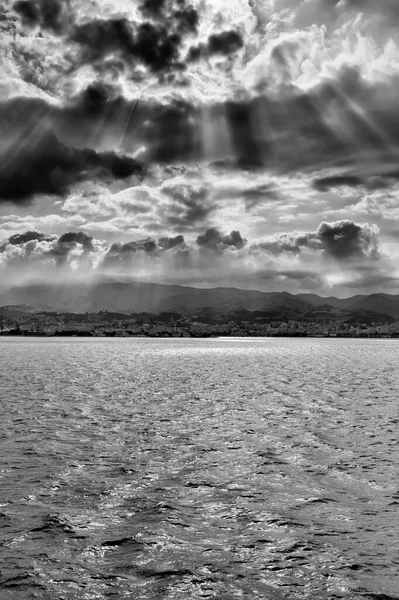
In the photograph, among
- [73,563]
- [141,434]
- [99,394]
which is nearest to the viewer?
[73,563]

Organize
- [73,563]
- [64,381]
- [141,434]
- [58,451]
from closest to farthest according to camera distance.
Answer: [73,563] < [58,451] < [141,434] < [64,381]

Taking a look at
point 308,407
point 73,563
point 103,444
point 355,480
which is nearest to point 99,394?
point 308,407

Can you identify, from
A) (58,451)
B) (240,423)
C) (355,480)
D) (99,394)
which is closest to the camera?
(355,480)

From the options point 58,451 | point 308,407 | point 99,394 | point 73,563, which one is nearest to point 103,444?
point 58,451

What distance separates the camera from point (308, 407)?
6888 centimetres

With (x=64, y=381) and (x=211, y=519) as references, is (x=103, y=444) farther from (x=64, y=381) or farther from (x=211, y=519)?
(x=64, y=381)

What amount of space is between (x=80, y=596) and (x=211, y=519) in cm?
913

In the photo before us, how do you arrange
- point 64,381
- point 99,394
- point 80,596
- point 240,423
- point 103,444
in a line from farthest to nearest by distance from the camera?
point 64,381 < point 99,394 < point 240,423 < point 103,444 < point 80,596

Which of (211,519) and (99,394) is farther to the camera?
(99,394)

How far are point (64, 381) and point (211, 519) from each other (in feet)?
288

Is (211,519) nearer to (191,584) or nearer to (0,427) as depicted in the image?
(191,584)

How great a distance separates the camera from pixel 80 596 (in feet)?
57.7

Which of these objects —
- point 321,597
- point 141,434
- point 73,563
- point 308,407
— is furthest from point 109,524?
point 308,407

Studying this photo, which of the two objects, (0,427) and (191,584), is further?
(0,427)
